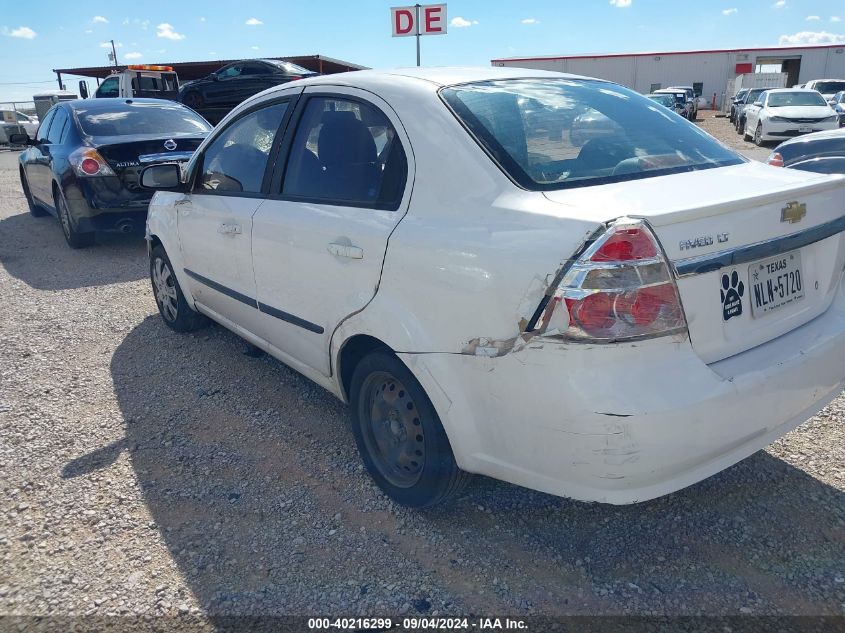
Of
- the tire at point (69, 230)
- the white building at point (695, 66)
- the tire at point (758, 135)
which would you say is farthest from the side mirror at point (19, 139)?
the white building at point (695, 66)

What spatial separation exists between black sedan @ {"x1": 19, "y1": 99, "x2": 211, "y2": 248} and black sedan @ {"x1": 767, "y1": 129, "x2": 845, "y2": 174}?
6215 millimetres

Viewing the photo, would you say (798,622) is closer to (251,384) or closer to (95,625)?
(95,625)

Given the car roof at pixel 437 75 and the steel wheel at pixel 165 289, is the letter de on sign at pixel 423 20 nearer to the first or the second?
the steel wheel at pixel 165 289

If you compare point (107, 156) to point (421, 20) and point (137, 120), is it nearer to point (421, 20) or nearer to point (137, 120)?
point (137, 120)

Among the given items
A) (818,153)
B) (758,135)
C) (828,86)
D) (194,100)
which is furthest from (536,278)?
(828,86)

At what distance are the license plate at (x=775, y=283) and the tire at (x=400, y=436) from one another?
118 centimetres

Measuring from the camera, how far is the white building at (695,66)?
4453 centimetres

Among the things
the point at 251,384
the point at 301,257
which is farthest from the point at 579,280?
the point at 251,384

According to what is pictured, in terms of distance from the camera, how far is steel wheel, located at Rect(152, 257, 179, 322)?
15.5 ft

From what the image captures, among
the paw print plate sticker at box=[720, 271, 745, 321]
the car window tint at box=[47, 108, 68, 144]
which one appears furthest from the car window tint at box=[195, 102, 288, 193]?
the car window tint at box=[47, 108, 68, 144]

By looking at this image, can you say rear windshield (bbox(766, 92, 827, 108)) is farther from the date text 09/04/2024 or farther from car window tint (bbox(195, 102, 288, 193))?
the date text 09/04/2024

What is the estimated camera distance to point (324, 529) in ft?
8.71

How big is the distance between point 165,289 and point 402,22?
1021 cm

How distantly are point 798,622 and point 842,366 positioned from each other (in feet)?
3.11
